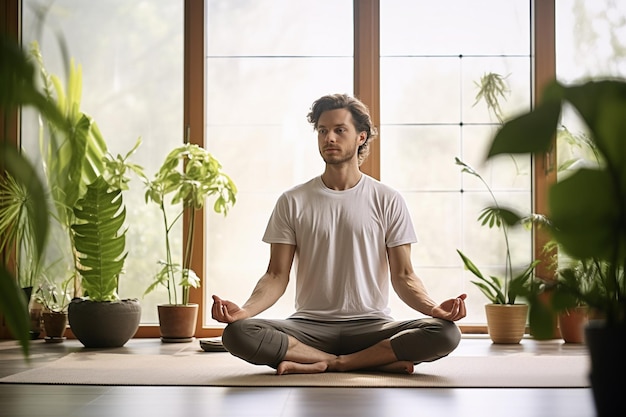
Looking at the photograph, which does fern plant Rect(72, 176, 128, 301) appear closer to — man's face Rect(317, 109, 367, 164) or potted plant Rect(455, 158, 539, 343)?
man's face Rect(317, 109, 367, 164)

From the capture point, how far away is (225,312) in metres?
3.27

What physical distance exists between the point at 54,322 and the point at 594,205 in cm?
405

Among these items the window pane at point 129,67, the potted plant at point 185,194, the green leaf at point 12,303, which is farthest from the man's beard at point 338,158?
the green leaf at point 12,303

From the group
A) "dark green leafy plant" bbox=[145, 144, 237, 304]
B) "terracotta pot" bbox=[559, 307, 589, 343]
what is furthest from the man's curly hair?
"terracotta pot" bbox=[559, 307, 589, 343]

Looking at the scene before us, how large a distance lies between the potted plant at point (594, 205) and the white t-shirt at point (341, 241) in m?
2.20

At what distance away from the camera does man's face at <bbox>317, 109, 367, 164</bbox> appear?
12.2ft

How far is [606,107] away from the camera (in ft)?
3.97

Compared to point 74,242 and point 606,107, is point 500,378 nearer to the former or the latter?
point 606,107

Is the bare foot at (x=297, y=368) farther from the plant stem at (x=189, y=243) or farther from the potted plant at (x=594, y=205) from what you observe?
the potted plant at (x=594, y=205)

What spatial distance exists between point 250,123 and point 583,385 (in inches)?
113

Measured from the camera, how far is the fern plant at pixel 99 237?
4.50 metres

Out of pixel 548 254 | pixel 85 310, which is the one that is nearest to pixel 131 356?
pixel 85 310

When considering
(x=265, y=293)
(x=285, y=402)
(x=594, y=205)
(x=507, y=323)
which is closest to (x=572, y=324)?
(x=507, y=323)

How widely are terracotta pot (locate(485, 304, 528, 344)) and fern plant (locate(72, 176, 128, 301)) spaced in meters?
1.98
